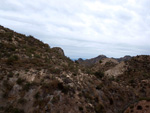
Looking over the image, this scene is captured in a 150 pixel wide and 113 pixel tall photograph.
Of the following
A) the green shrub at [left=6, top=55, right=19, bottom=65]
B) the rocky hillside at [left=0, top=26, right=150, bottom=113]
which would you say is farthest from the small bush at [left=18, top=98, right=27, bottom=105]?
the green shrub at [left=6, top=55, right=19, bottom=65]

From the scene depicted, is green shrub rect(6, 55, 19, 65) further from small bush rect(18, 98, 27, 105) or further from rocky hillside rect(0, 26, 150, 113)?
small bush rect(18, 98, 27, 105)

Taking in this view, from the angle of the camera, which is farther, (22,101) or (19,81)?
(19,81)

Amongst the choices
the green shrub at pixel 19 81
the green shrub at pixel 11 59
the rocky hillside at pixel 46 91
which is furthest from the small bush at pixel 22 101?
the green shrub at pixel 11 59

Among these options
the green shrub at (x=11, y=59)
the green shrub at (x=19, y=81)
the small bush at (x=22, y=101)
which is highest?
the green shrub at (x=11, y=59)

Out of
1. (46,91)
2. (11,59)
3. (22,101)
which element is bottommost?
(22,101)

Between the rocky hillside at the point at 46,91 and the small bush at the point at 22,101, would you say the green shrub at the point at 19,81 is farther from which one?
the small bush at the point at 22,101

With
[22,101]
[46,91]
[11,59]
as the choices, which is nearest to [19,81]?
[22,101]

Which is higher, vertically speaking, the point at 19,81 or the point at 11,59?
the point at 11,59

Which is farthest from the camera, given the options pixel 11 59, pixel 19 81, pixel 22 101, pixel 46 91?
pixel 11 59

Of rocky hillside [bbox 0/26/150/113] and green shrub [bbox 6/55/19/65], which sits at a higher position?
green shrub [bbox 6/55/19/65]

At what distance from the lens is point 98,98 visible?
44.4 ft

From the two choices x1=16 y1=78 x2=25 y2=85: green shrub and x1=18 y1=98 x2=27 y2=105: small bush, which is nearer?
x1=18 y1=98 x2=27 y2=105: small bush

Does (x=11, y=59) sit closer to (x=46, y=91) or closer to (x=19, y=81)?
(x=19, y=81)

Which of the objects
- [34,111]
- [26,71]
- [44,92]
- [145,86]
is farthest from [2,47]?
[145,86]
